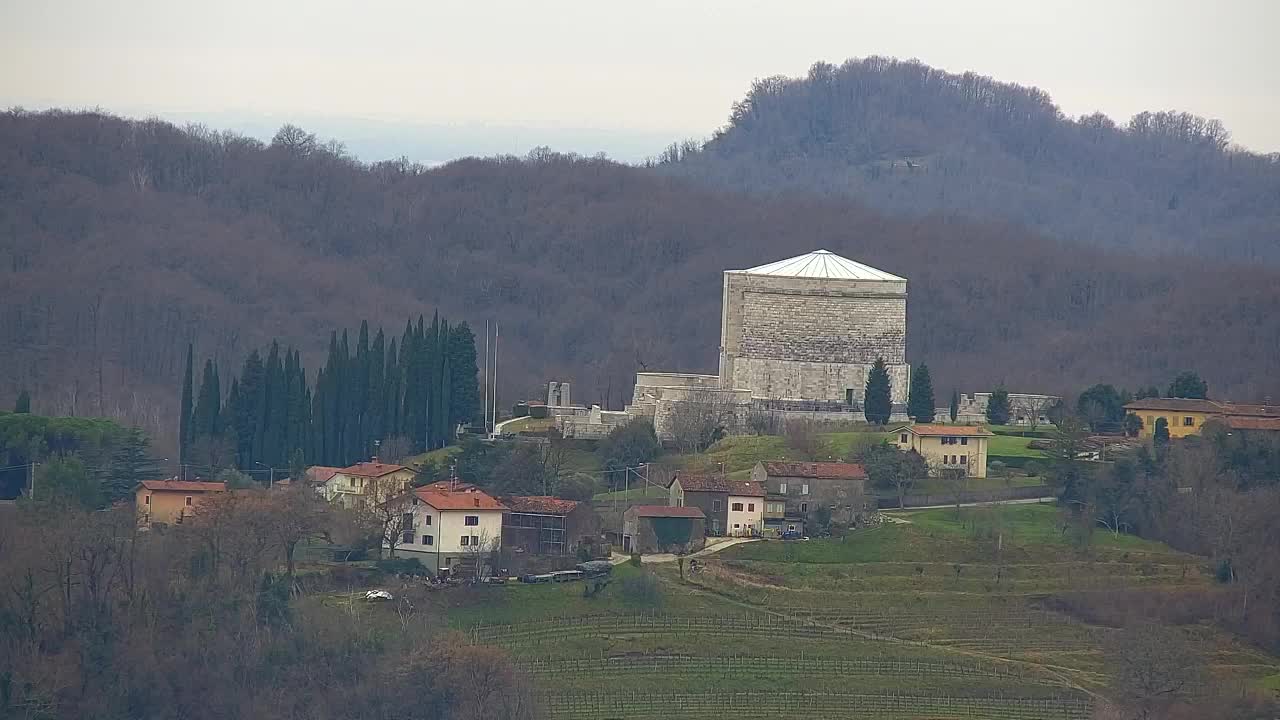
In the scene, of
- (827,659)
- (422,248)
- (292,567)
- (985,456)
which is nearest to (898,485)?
(985,456)

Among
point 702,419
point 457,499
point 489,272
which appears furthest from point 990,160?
point 457,499

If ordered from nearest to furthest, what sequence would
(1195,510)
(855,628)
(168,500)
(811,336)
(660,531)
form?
(855,628), (660,531), (168,500), (1195,510), (811,336)

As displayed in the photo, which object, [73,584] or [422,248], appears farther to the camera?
[422,248]

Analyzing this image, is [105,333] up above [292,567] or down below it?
above

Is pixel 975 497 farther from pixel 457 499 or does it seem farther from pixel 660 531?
pixel 457 499

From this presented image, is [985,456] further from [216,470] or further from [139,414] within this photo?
[139,414]

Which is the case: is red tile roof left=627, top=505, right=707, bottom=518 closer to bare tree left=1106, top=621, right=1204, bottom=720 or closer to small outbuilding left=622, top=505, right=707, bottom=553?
small outbuilding left=622, top=505, right=707, bottom=553
